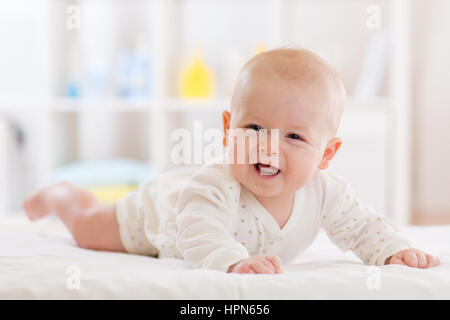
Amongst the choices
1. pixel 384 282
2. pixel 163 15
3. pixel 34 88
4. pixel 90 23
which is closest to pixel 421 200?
pixel 163 15

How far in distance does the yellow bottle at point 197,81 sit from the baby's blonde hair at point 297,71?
1.74 m

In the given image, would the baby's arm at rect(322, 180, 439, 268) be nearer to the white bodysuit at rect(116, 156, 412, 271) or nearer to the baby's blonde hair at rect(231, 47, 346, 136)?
the white bodysuit at rect(116, 156, 412, 271)

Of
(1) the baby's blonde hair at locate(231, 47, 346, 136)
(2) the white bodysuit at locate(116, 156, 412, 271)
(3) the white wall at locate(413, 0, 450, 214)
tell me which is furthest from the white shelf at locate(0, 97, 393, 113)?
(1) the baby's blonde hair at locate(231, 47, 346, 136)

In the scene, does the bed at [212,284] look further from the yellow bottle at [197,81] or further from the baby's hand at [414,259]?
the yellow bottle at [197,81]

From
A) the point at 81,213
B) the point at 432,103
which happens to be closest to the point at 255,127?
the point at 81,213

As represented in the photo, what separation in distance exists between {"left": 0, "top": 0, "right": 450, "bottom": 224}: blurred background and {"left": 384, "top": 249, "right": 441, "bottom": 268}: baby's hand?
56.5 inches

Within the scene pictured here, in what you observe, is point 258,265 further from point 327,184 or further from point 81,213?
point 81,213

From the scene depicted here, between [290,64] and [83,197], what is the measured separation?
1.90 ft

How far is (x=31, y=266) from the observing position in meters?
0.82

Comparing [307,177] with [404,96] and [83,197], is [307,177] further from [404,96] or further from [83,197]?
[404,96]

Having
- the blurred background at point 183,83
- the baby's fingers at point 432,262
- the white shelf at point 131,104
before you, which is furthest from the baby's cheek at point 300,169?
the white shelf at point 131,104

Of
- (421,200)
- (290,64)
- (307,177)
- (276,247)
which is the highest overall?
(290,64)

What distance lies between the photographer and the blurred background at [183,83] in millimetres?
2424

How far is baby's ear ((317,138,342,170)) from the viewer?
3.14 ft
